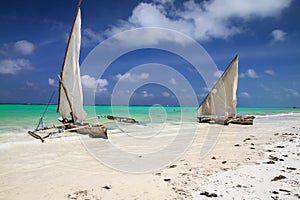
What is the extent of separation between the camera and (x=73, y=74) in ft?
41.8

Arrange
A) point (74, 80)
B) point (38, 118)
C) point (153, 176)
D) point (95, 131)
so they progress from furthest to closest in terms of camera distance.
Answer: point (38, 118) < point (74, 80) < point (95, 131) < point (153, 176)

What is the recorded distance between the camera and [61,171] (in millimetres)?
6051

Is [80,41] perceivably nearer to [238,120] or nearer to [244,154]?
[244,154]

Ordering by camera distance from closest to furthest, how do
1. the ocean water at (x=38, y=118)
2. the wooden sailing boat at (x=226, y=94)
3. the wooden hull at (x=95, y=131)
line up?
the wooden hull at (x=95, y=131) < the ocean water at (x=38, y=118) < the wooden sailing boat at (x=226, y=94)

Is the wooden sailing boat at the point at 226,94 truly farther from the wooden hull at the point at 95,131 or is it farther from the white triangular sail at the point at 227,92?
the wooden hull at the point at 95,131

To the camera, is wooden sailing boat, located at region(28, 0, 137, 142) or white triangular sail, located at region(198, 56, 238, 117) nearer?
wooden sailing boat, located at region(28, 0, 137, 142)

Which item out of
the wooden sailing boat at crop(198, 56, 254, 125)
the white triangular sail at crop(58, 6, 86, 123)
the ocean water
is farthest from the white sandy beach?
the wooden sailing boat at crop(198, 56, 254, 125)

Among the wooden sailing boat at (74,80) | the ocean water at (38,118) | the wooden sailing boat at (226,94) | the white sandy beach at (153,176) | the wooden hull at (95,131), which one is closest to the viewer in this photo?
the white sandy beach at (153,176)

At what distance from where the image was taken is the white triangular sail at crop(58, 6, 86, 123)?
1266 centimetres

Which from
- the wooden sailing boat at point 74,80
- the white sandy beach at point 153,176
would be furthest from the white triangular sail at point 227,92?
the white sandy beach at point 153,176

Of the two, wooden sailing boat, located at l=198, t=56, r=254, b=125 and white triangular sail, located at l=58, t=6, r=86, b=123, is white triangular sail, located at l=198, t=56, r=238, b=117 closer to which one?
wooden sailing boat, located at l=198, t=56, r=254, b=125

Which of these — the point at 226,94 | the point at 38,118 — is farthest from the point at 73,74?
the point at 38,118

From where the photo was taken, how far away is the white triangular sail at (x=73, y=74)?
12.7m

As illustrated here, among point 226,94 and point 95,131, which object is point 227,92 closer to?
point 226,94
